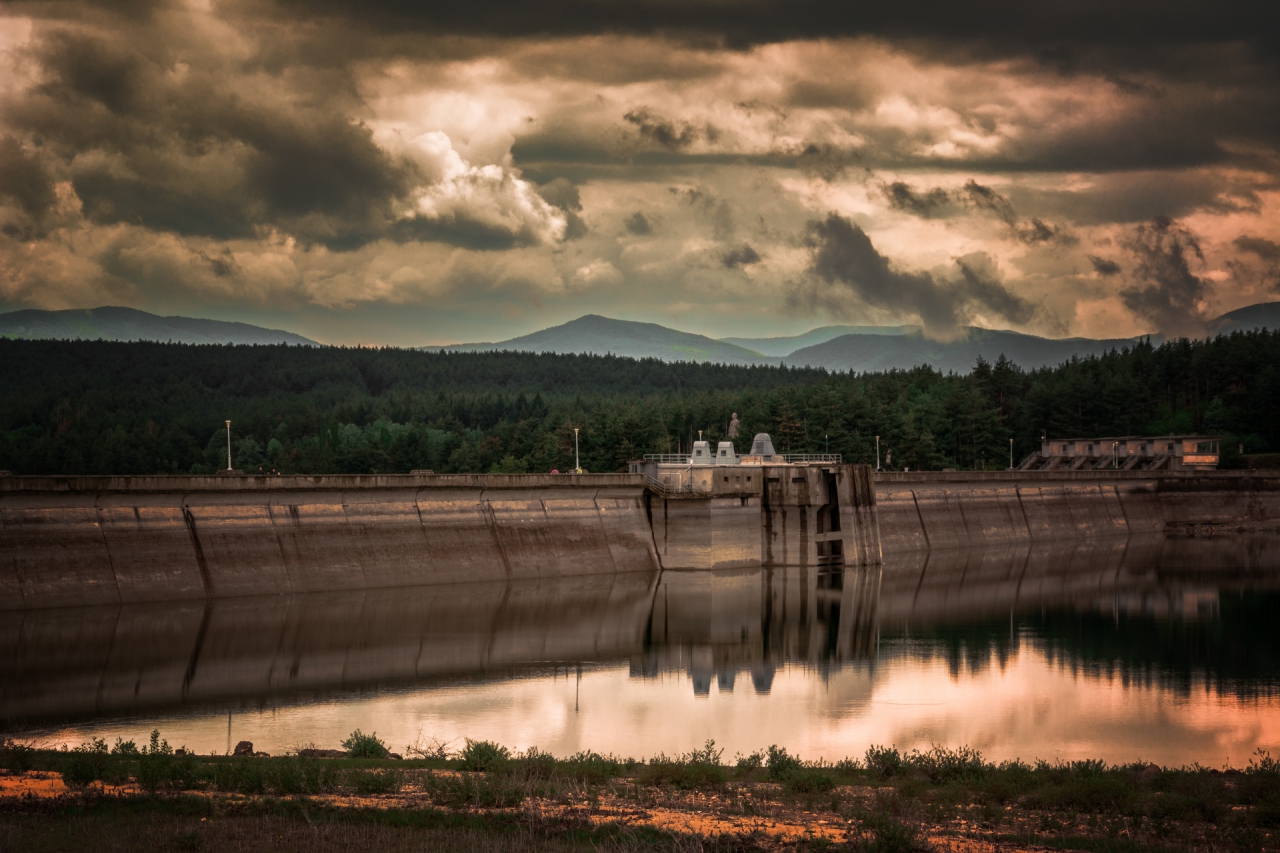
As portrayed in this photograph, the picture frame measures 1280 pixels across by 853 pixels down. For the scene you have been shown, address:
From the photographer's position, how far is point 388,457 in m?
143

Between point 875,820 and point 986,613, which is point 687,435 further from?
point 875,820

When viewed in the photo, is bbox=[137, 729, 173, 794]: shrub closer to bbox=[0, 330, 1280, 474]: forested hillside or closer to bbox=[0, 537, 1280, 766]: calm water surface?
bbox=[0, 537, 1280, 766]: calm water surface

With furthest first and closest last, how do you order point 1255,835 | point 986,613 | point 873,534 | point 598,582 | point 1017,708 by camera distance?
point 873,534, point 598,582, point 986,613, point 1017,708, point 1255,835

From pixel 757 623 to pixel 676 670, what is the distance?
36.8ft

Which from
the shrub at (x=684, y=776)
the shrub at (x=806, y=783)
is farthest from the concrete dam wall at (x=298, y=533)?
the shrub at (x=806, y=783)

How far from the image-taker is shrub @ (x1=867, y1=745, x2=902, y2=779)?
80.0 feet

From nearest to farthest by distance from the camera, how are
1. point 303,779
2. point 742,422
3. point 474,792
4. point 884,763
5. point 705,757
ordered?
point 474,792
point 303,779
point 884,763
point 705,757
point 742,422

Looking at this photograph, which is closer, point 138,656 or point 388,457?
point 138,656

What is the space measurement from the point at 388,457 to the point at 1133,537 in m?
82.1

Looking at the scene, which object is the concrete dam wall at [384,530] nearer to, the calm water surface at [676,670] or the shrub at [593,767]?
the calm water surface at [676,670]

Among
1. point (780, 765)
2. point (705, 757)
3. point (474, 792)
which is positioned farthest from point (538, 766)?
point (780, 765)

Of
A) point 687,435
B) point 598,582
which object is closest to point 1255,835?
point 598,582

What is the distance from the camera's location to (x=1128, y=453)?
422 feet

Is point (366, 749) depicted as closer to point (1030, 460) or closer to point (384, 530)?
point (384, 530)
